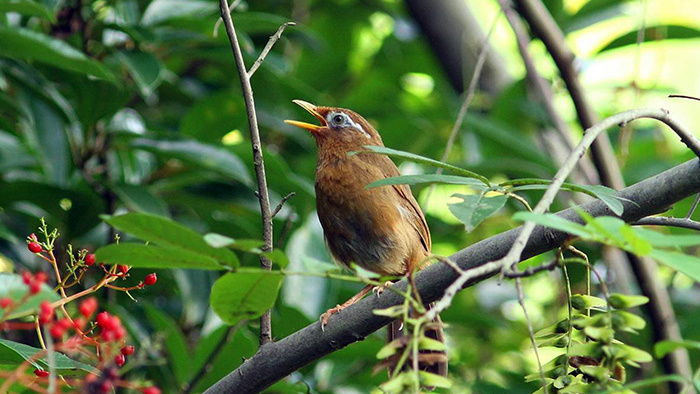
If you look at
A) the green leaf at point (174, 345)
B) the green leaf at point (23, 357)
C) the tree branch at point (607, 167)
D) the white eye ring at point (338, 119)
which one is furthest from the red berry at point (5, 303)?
the tree branch at point (607, 167)

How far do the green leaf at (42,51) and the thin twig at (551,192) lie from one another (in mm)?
2235

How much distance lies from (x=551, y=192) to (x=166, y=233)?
788 mm

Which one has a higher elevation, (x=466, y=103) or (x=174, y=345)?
(x=466, y=103)

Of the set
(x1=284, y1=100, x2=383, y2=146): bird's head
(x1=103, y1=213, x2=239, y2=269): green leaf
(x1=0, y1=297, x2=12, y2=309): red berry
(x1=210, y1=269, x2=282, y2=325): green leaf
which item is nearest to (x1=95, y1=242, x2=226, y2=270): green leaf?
(x1=103, y1=213, x2=239, y2=269): green leaf

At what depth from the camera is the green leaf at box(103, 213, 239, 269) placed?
5.47 feet

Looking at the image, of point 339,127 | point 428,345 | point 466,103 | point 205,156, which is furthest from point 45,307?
point 339,127

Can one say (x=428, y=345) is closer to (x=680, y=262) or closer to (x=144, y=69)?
(x=680, y=262)

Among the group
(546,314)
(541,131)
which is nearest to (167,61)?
(541,131)

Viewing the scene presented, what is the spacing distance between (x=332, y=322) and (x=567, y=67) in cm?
285

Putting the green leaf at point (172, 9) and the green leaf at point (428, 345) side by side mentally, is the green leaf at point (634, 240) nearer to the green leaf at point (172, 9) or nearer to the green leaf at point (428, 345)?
the green leaf at point (428, 345)

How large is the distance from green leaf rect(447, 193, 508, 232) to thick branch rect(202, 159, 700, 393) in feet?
0.26

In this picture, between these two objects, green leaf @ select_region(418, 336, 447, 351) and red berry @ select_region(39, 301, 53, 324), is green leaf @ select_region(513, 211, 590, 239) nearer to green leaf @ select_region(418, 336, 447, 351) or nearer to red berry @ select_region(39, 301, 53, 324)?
green leaf @ select_region(418, 336, 447, 351)

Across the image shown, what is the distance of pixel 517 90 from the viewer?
5754 millimetres

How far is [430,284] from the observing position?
200 cm
